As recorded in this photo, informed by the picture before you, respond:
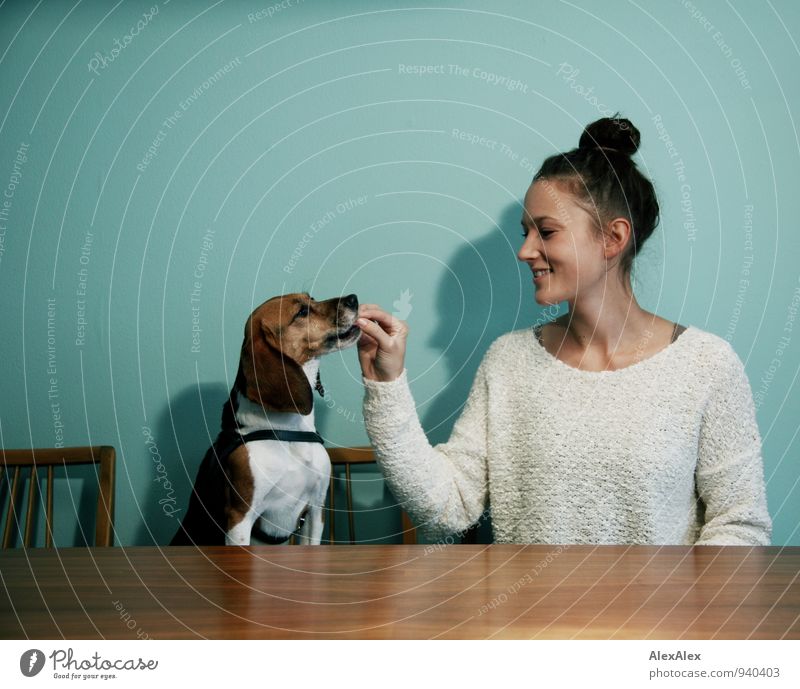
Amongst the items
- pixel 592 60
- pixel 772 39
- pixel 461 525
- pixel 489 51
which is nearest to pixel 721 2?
pixel 772 39

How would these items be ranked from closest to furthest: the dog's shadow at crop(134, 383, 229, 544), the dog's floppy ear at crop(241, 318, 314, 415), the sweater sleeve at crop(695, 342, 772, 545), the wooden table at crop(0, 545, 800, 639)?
the wooden table at crop(0, 545, 800, 639), the sweater sleeve at crop(695, 342, 772, 545), the dog's floppy ear at crop(241, 318, 314, 415), the dog's shadow at crop(134, 383, 229, 544)

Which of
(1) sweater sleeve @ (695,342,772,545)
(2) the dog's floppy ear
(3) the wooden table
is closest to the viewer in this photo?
(3) the wooden table

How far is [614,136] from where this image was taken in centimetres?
121

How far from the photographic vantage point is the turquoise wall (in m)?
1.34

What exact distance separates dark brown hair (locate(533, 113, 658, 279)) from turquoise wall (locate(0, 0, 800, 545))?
0.48ft

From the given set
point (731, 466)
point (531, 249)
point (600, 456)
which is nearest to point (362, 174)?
point (531, 249)

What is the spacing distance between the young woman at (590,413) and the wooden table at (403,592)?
32 centimetres

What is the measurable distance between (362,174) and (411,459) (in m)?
0.55

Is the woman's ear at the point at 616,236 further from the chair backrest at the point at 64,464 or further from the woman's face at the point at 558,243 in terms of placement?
the chair backrest at the point at 64,464

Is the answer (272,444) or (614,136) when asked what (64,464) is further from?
(614,136)

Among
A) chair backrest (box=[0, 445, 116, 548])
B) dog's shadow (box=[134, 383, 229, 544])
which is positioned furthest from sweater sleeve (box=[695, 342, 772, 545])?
chair backrest (box=[0, 445, 116, 548])

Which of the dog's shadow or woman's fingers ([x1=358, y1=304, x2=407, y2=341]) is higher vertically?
woman's fingers ([x1=358, y1=304, x2=407, y2=341])

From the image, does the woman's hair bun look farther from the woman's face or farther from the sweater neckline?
the sweater neckline

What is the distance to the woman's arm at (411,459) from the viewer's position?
1.08 m
